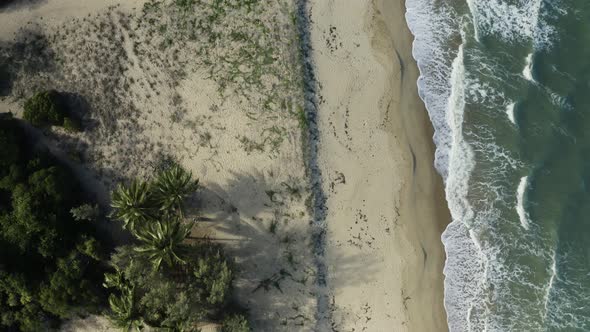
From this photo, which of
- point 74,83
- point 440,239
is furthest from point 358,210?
point 74,83

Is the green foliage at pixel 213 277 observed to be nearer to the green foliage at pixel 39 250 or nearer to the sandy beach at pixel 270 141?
the sandy beach at pixel 270 141

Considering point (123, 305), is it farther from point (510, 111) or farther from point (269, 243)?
point (510, 111)

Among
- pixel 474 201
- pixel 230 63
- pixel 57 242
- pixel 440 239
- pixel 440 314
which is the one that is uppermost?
pixel 230 63

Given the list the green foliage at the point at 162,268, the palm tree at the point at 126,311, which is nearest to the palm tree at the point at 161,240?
the green foliage at the point at 162,268

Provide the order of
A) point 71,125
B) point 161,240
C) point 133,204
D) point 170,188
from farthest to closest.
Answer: point 71,125, point 170,188, point 133,204, point 161,240

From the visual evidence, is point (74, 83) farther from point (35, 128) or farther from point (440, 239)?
point (440, 239)

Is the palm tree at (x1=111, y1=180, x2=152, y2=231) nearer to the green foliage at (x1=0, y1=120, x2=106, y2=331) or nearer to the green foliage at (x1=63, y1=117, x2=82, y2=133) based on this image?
the green foliage at (x1=0, y1=120, x2=106, y2=331)

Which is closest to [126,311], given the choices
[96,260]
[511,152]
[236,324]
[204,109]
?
[96,260]
